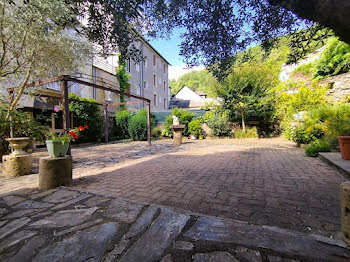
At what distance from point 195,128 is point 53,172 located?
9.40m

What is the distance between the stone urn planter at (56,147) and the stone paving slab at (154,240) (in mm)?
1114

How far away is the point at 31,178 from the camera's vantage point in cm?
321

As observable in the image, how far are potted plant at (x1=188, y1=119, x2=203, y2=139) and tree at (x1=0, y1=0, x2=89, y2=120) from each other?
7543mm

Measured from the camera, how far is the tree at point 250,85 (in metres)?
10.2

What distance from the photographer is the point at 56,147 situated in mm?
2641

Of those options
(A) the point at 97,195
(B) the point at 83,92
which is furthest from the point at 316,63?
(B) the point at 83,92

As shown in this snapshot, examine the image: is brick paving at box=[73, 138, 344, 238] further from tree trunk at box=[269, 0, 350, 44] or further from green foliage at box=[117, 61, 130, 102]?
green foliage at box=[117, 61, 130, 102]

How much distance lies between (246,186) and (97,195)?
2139mm

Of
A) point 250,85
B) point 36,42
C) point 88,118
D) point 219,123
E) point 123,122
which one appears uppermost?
point 250,85

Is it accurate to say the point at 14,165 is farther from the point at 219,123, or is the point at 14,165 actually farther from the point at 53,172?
the point at 219,123

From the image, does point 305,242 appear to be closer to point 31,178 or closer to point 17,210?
point 17,210

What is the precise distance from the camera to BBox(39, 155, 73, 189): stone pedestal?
2.52 metres

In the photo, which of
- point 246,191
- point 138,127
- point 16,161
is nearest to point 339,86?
point 246,191

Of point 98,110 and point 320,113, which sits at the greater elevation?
point 98,110
